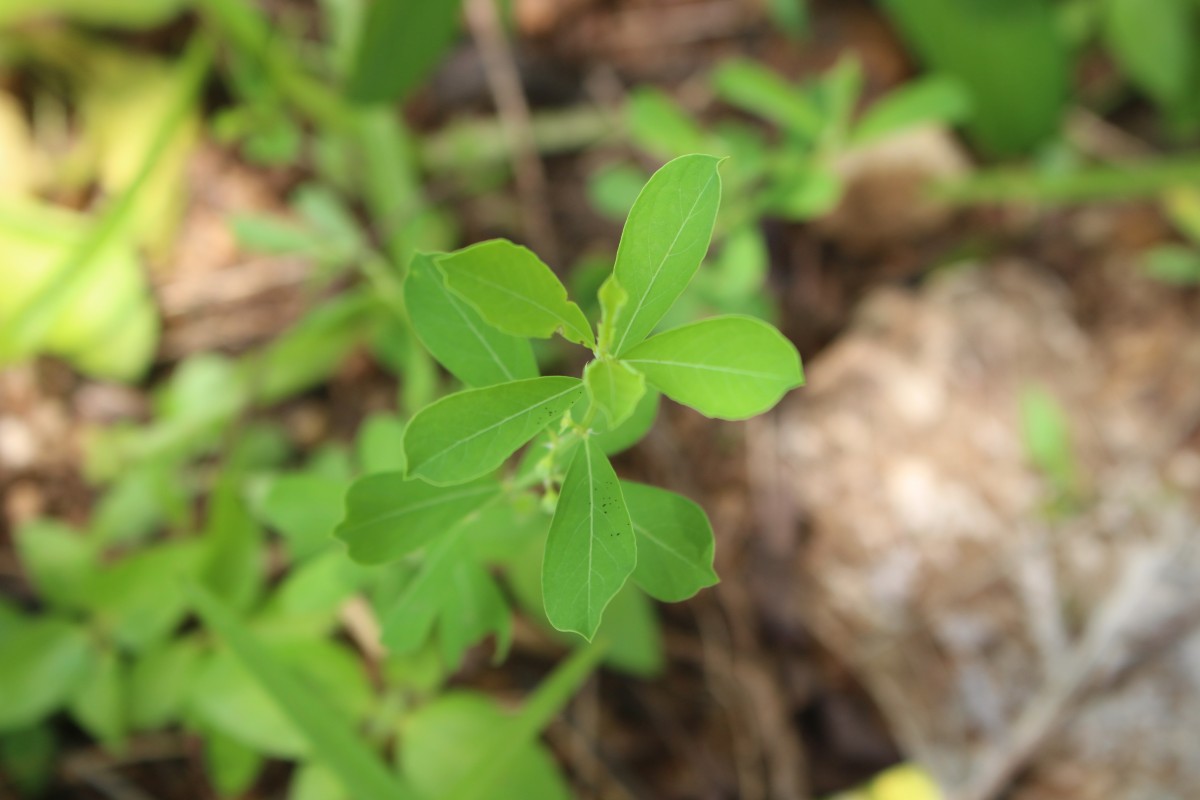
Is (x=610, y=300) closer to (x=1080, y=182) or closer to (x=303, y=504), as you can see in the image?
(x=303, y=504)

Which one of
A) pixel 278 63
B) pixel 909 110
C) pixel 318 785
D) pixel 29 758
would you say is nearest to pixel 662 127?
pixel 909 110

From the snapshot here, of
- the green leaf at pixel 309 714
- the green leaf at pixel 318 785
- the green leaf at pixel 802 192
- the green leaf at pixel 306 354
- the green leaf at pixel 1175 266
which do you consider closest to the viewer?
the green leaf at pixel 309 714

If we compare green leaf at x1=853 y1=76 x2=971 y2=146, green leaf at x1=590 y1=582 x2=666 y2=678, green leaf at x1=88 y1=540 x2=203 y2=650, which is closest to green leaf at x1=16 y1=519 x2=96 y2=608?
green leaf at x1=88 y1=540 x2=203 y2=650

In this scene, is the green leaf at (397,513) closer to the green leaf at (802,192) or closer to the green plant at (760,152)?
the green plant at (760,152)

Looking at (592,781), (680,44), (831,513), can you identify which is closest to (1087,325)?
(831,513)

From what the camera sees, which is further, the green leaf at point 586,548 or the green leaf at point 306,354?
the green leaf at point 306,354

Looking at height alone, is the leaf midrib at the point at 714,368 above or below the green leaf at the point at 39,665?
above

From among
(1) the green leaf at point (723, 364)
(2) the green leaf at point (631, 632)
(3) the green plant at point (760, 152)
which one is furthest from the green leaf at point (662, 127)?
(1) the green leaf at point (723, 364)
